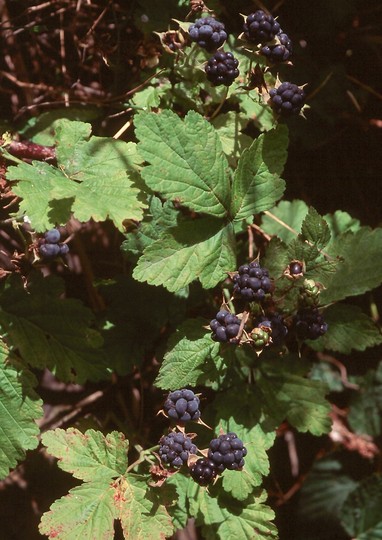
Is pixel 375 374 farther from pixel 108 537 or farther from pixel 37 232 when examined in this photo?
pixel 37 232

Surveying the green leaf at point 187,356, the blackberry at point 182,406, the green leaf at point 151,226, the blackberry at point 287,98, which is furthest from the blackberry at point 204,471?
the blackberry at point 287,98

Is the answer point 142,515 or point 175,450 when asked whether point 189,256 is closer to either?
point 175,450

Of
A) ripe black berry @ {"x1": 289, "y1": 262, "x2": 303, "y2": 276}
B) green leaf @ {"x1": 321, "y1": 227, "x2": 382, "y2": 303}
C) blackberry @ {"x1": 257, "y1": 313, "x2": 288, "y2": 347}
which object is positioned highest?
ripe black berry @ {"x1": 289, "y1": 262, "x2": 303, "y2": 276}

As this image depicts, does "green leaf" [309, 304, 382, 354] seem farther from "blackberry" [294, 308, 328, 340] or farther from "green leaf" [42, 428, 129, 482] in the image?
"green leaf" [42, 428, 129, 482]

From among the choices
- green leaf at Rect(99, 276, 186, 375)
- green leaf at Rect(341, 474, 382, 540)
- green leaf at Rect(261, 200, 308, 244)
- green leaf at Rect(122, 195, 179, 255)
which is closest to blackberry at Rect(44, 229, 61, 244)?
green leaf at Rect(122, 195, 179, 255)

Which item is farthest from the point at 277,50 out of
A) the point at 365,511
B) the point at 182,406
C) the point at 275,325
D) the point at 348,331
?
the point at 365,511

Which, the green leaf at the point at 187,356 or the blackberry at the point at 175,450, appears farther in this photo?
the green leaf at the point at 187,356

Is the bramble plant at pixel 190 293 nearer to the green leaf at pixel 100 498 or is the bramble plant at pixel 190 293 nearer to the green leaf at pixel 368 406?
the green leaf at pixel 100 498
